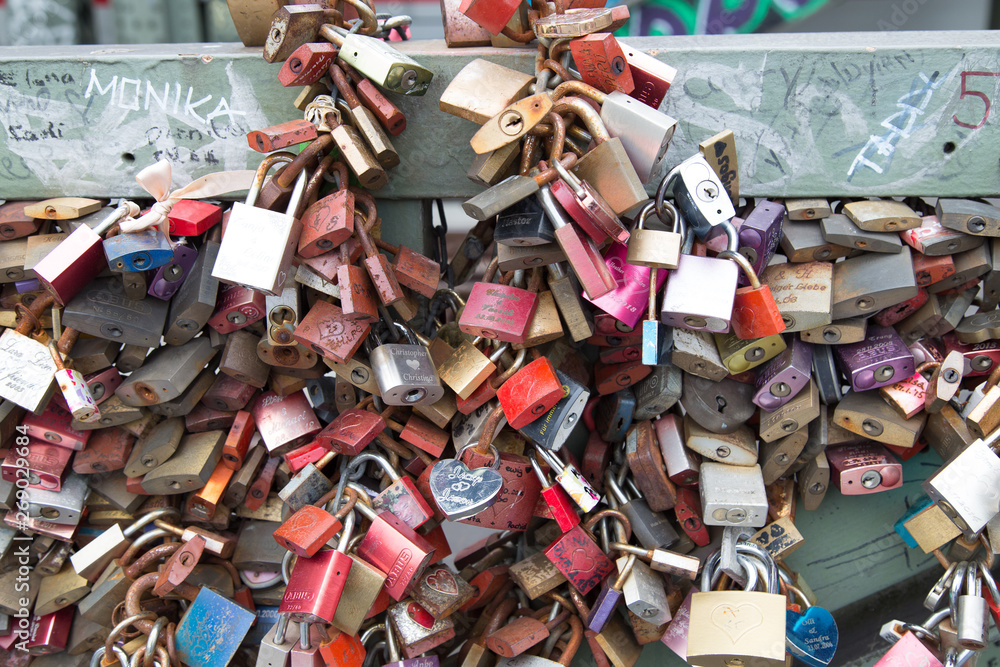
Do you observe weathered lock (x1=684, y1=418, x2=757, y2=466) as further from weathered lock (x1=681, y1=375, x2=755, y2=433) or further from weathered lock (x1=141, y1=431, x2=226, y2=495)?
weathered lock (x1=141, y1=431, x2=226, y2=495)

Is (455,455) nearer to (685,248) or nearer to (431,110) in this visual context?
(685,248)

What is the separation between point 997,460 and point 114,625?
2034mm

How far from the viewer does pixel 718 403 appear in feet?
5.41

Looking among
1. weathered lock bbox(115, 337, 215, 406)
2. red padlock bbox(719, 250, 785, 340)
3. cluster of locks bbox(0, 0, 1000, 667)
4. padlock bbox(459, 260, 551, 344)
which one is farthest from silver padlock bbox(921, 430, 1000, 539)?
weathered lock bbox(115, 337, 215, 406)

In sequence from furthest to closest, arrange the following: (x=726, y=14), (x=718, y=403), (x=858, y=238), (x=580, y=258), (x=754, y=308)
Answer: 1. (x=726, y=14)
2. (x=718, y=403)
3. (x=858, y=238)
4. (x=754, y=308)
5. (x=580, y=258)

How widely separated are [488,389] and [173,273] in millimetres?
787

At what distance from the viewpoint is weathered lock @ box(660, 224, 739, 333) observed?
1396 millimetres

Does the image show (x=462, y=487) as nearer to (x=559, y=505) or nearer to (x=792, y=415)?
(x=559, y=505)

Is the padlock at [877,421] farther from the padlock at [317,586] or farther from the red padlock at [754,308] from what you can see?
the padlock at [317,586]

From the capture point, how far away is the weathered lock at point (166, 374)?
5.32 feet

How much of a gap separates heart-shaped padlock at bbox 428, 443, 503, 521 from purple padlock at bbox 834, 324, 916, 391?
86cm

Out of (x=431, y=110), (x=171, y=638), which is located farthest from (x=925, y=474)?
(x=171, y=638)

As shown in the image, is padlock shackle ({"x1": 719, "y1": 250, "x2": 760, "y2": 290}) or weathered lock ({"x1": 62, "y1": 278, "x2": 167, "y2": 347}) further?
weathered lock ({"x1": 62, "y1": 278, "x2": 167, "y2": 347})

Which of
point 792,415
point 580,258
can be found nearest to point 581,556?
point 792,415
